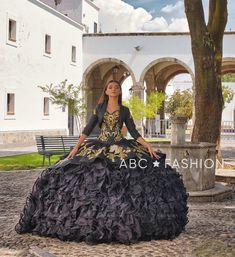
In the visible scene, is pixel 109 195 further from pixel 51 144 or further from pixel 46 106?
pixel 46 106

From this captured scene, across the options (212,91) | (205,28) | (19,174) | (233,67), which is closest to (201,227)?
(212,91)

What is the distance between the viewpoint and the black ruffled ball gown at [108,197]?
15.9 ft

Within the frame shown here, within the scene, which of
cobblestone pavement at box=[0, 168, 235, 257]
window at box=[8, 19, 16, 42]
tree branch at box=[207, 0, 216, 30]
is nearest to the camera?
cobblestone pavement at box=[0, 168, 235, 257]

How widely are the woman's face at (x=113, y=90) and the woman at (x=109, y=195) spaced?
23 centimetres

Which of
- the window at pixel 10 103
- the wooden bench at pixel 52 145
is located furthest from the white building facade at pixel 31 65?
the wooden bench at pixel 52 145

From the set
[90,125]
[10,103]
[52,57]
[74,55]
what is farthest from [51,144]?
[74,55]

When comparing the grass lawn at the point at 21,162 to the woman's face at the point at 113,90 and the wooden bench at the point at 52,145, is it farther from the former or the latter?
the woman's face at the point at 113,90

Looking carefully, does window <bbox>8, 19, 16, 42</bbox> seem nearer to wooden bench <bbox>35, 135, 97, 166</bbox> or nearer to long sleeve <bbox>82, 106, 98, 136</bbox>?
wooden bench <bbox>35, 135, 97, 166</bbox>

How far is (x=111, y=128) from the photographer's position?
17.6ft

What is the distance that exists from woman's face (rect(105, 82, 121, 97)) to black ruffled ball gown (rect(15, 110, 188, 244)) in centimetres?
37

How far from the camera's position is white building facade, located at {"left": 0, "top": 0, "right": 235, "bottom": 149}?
23312 mm

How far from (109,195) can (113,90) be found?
1.26m

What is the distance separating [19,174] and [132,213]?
25.0 feet

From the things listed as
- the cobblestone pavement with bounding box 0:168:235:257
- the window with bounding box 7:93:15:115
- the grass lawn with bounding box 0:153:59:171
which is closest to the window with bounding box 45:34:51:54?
the window with bounding box 7:93:15:115
